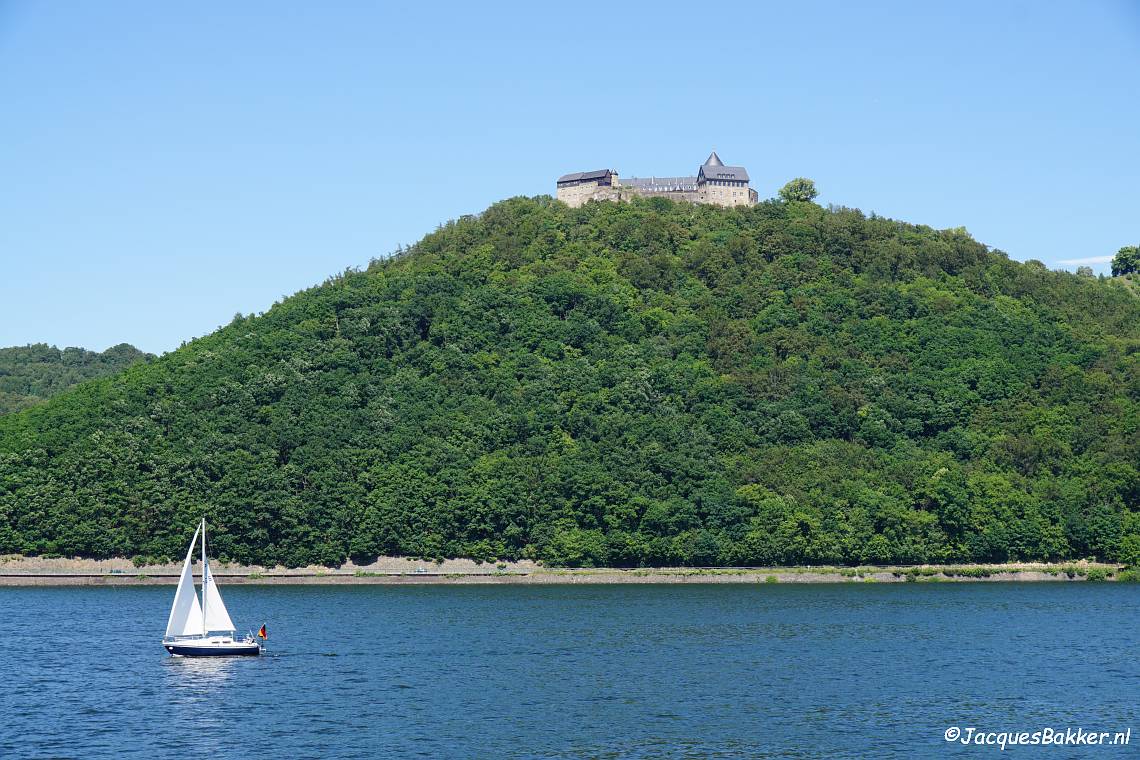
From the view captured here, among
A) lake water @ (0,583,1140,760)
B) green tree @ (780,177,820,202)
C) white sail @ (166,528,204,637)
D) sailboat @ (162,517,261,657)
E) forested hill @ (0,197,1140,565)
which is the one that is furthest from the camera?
green tree @ (780,177,820,202)

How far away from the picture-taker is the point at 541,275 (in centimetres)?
17138

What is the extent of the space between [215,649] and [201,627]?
139 centimetres

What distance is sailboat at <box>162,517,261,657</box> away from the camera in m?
70.2

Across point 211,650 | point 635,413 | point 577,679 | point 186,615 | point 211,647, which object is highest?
point 635,413

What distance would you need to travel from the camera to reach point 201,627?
233 ft

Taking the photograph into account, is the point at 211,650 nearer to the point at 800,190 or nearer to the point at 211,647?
the point at 211,647

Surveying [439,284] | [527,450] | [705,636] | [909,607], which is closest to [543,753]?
[705,636]

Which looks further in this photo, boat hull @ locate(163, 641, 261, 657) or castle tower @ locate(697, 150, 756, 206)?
castle tower @ locate(697, 150, 756, 206)

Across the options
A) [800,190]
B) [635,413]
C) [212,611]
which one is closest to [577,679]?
[212,611]

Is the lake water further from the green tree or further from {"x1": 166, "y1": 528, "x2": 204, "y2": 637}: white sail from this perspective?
the green tree

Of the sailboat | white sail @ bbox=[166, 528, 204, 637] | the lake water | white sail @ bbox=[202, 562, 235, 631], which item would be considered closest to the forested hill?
the lake water

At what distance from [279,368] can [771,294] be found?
60683 millimetres

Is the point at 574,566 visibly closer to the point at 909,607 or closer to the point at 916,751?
the point at 909,607

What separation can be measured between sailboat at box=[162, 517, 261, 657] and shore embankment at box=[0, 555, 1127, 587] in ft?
154
